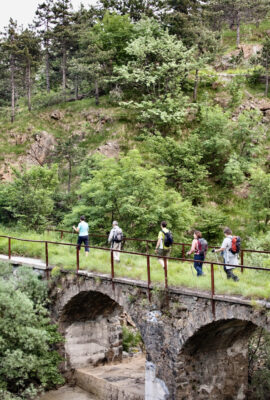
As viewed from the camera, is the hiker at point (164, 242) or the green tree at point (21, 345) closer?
the green tree at point (21, 345)

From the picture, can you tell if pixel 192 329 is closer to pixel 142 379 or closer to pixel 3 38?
pixel 142 379

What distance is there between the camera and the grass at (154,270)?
1135 cm

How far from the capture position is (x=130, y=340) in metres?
20.7

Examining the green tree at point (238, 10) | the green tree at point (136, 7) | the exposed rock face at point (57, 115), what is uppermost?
the green tree at point (238, 10)

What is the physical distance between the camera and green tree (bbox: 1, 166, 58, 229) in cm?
2317

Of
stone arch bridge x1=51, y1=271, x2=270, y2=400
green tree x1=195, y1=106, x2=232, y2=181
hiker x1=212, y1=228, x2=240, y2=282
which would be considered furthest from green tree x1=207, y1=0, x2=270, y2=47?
stone arch bridge x1=51, y1=271, x2=270, y2=400

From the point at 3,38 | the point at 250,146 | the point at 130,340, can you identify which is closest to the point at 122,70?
the point at 250,146

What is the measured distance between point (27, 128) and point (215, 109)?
1630cm

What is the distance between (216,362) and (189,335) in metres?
2.06

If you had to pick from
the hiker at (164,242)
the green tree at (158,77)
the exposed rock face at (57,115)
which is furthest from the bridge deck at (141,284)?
the exposed rock face at (57,115)

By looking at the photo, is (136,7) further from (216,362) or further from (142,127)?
(216,362)

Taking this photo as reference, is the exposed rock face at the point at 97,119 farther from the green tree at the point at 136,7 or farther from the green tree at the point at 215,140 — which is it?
the green tree at the point at 136,7

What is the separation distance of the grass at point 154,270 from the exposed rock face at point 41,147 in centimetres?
1833

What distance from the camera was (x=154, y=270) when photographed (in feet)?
44.9
